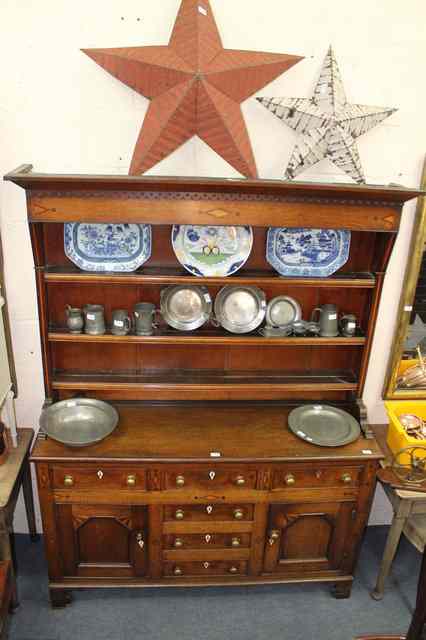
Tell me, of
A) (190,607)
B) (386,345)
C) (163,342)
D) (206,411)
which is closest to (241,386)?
(206,411)

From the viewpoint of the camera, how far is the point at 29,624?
262cm

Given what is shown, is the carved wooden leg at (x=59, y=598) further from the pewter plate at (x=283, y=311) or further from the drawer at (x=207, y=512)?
the pewter plate at (x=283, y=311)

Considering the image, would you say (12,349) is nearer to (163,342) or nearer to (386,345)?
(163,342)

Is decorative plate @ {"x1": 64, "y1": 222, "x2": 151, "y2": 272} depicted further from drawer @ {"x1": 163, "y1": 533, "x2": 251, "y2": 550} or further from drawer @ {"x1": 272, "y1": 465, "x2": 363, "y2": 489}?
drawer @ {"x1": 163, "y1": 533, "x2": 251, "y2": 550}

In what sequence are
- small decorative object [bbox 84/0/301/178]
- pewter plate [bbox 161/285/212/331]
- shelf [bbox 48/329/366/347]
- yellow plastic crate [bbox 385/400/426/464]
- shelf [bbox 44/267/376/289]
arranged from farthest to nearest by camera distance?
yellow plastic crate [bbox 385/400/426/464]
pewter plate [bbox 161/285/212/331]
shelf [bbox 48/329/366/347]
shelf [bbox 44/267/376/289]
small decorative object [bbox 84/0/301/178]

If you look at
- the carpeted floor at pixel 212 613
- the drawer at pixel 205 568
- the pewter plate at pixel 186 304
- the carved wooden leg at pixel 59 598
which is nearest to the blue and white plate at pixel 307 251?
the pewter plate at pixel 186 304

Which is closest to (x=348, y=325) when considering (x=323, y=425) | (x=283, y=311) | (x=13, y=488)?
(x=283, y=311)

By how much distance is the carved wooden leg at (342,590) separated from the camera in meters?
2.79

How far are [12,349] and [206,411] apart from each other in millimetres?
1105

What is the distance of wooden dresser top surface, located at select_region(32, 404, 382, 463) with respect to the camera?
2.41 meters

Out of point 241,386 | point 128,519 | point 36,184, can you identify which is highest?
point 36,184

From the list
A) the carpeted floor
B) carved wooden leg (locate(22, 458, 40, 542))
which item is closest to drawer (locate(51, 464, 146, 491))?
carved wooden leg (locate(22, 458, 40, 542))

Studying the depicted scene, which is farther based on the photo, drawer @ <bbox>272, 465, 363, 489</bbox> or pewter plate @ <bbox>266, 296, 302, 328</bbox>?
pewter plate @ <bbox>266, 296, 302, 328</bbox>

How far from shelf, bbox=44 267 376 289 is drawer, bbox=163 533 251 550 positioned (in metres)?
1.29
